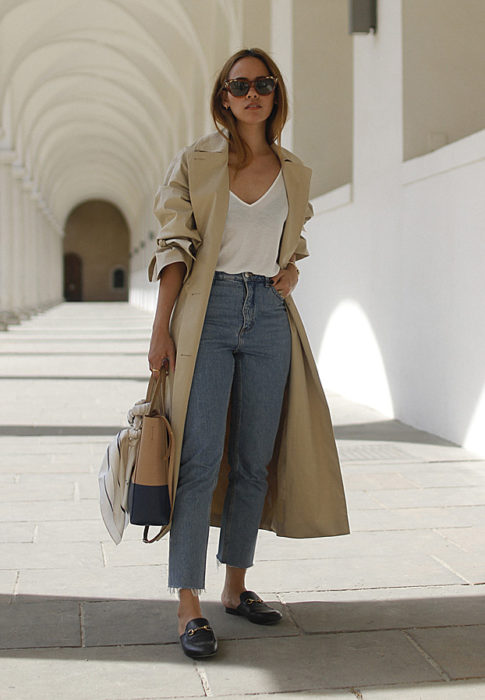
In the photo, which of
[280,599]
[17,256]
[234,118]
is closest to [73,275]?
[17,256]

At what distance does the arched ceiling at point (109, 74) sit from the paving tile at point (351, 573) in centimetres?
1168

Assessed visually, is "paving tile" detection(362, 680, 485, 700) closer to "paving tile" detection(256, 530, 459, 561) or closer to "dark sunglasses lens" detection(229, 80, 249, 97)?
"paving tile" detection(256, 530, 459, 561)

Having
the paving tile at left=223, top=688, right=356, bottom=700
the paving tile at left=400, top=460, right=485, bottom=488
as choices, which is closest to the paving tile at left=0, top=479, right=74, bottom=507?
the paving tile at left=400, top=460, right=485, bottom=488

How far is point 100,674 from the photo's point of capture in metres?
2.67

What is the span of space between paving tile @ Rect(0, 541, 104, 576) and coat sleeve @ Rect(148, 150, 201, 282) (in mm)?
1429

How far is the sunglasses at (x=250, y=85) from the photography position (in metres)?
2.92

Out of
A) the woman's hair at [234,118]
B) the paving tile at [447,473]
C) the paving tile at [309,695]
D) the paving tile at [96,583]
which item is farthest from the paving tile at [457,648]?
the paving tile at [447,473]

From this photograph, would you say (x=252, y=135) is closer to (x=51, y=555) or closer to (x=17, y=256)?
(x=51, y=555)

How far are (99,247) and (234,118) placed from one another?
57411 millimetres

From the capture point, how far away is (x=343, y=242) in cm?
930

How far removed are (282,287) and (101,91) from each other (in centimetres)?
2816

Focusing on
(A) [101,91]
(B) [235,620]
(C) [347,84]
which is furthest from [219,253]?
(A) [101,91]

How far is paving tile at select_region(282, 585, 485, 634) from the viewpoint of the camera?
10.1 feet

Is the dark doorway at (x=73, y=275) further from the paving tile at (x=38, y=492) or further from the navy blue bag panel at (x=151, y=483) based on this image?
the navy blue bag panel at (x=151, y=483)
